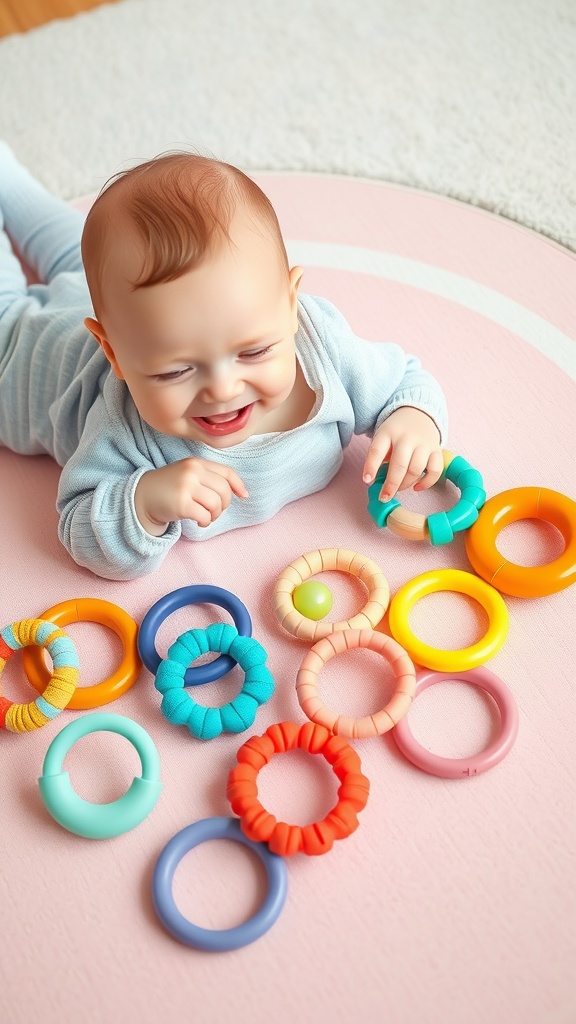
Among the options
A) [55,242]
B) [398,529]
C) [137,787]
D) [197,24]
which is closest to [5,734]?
[137,787]

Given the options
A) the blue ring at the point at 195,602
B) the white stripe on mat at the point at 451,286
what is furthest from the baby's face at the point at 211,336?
the white stripe on mat at the point at 451,286

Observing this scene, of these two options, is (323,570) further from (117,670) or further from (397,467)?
(117,670)

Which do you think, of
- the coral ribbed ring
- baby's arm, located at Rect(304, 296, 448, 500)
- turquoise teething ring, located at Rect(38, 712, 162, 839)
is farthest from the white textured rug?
turquoise teething ring, located at Rect(38, 712, 162, 839)

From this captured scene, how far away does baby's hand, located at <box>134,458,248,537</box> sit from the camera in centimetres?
110

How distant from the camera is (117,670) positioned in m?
1.18

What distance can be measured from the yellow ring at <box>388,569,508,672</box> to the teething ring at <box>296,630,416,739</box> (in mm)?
27

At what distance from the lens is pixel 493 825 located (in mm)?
1037

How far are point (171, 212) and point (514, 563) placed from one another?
0.60 meters

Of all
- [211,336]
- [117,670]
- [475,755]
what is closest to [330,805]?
[475,755]

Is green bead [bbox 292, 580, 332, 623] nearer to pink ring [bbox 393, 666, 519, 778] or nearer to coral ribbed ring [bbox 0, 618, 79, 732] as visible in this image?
pink ring [bbox 393, 666, 519, 778]

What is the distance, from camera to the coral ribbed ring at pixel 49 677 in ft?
3.62

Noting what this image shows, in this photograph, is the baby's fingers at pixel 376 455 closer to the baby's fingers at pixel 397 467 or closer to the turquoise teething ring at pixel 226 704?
the baby's fingers at pixel 397 467

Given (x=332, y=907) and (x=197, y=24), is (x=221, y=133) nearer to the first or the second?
(x=197, y=24)

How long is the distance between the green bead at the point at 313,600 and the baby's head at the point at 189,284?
0.86ft
